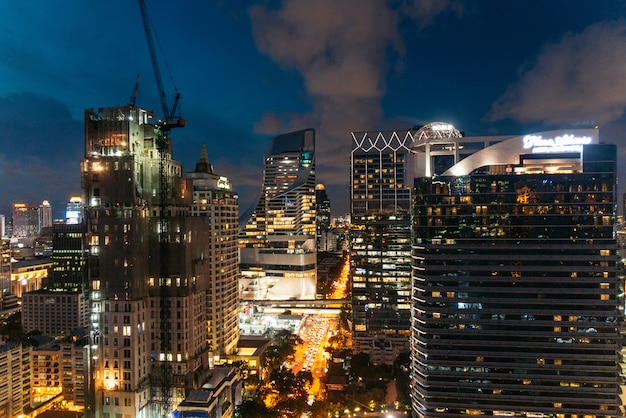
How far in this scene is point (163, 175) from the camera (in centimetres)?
6681

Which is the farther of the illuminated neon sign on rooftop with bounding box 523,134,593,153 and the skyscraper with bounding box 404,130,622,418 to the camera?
the illuminated neon sign on rooftop with bounding box 523,134,593,153

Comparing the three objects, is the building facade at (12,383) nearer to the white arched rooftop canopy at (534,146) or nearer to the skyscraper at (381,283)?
the skyscraper at (381,283)

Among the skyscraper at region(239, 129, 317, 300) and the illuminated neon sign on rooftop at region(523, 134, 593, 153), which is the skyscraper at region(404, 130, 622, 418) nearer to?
the illuminated neon sign on rooftop at region(523, 134, 593, 153)

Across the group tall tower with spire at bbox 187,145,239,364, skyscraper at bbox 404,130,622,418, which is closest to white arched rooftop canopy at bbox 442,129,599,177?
skyscraper at bbox 404,130,622,418

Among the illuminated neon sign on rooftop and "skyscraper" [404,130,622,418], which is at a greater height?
the illuminated neon sign on rooftop

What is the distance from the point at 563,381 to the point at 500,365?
7446 mm

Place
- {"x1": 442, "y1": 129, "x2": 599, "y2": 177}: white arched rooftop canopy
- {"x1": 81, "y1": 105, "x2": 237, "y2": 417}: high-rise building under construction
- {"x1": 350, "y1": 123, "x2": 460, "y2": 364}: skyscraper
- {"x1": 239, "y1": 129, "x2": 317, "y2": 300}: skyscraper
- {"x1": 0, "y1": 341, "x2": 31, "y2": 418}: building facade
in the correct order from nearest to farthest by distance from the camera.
Result: {"x1": 81, "y1": 105, "x2": 237, "y2": 417}: high-rise building under construction, {"x1": 442, "y1": 129, "x2": 599, "y2": 177}: white arched rooftop canopy, {"x1": 0, "y1": 341, "x2": 31, "y2": 418}: building facade, {"x1": 350, "y1": 123, "x2": 460, "y2": 364}: skyscraper, {"x1": 239, "y1": 129, "x2": 317, "y2": 300}: skyscraper

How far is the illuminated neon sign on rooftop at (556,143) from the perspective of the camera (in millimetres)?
56250

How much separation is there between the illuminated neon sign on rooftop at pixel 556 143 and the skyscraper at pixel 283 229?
88.1m

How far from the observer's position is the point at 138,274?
58.8 meters

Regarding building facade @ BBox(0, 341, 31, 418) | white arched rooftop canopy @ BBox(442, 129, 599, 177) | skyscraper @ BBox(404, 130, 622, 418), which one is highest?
white arched rooftop canopy @ BBox(442, 129, 599, 177)

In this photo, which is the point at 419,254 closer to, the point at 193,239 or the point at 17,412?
the point at 193,239

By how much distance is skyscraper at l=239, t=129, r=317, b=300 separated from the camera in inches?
5359

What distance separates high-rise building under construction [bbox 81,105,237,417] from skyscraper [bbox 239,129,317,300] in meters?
69.3
